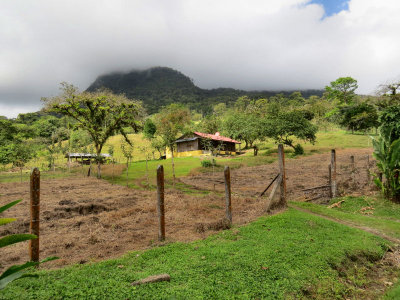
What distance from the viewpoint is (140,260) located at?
585 centimetres

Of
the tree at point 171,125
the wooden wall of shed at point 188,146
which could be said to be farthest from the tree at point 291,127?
the tree at point 171,125

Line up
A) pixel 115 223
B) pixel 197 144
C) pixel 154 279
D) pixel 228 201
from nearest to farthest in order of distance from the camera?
1. pixel 154 279
2. pixel 228 201
3. pixel 115 223
4. pixel 197 144

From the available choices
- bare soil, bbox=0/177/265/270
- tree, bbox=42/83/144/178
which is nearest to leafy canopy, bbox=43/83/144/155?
tree, bbox=42/83/144/178

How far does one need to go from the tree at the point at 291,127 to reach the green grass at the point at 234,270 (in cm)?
3597

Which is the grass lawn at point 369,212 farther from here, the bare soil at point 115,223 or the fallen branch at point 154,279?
the fallen branch at point 154,279

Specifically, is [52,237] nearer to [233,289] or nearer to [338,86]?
[233,289]

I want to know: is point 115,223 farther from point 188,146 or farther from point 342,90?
point 342,90

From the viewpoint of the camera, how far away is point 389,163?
12.1m

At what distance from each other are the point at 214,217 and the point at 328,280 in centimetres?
552

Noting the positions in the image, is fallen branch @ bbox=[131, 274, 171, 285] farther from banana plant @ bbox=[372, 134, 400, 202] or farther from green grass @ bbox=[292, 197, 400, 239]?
banana plant @ bbox=[372, 134, 400, 202]

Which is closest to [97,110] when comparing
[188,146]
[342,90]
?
[188,146]

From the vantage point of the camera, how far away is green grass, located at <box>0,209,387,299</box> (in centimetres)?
442

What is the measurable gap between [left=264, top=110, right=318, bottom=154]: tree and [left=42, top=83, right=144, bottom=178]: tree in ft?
78.9

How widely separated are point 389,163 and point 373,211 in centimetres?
254
